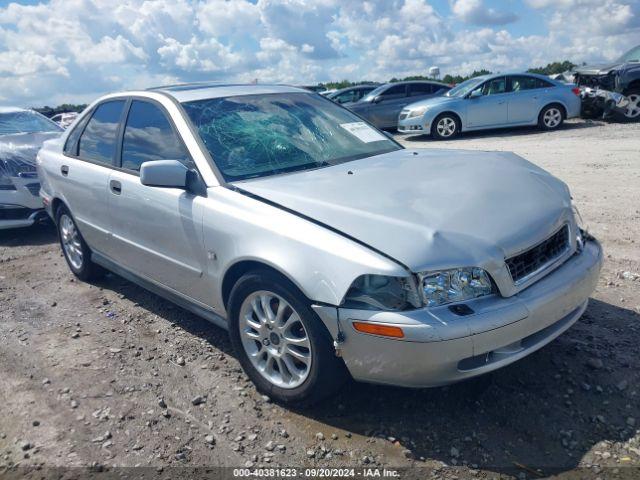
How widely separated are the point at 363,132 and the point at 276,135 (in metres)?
0.79

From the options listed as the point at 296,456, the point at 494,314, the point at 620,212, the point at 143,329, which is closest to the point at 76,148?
the point at 143,329

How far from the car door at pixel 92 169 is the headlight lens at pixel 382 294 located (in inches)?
99.1

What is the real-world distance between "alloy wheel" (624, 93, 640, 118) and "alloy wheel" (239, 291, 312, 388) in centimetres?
1357

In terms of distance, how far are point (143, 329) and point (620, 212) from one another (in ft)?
16.2

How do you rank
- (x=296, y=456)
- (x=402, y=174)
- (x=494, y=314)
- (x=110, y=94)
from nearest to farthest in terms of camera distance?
(x=494, y=314) → (x=296, y=456) → (x=402, y=174) → (x=110, y=94)

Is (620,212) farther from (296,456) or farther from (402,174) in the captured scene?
(296,456)

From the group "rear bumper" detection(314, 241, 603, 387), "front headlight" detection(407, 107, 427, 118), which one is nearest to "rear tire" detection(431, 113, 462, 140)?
"front headlight" detection(407, 107, 427, 118)

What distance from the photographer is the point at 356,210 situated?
2.89m

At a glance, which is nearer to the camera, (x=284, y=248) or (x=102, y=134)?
(x=284, y=248)

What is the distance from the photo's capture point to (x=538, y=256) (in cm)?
295

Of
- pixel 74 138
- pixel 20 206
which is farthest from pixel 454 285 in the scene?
pixel 20 206

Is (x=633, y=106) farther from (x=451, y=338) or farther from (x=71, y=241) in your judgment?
(x=451, y=338)

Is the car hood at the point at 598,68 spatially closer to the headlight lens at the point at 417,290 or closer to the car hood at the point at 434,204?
the car hood at the point at 434,204

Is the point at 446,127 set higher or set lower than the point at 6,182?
lower
